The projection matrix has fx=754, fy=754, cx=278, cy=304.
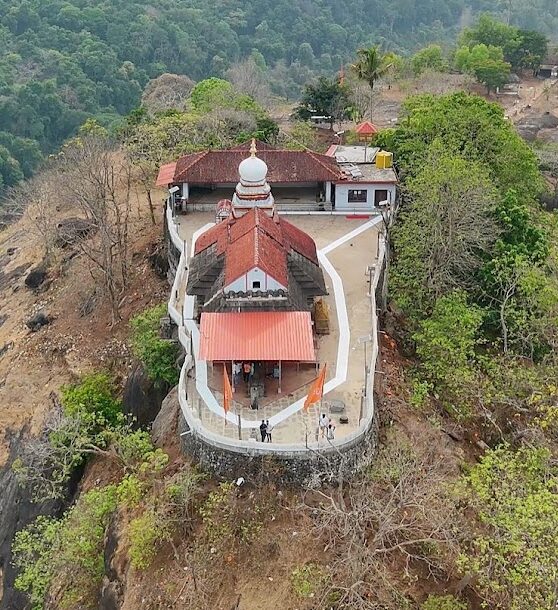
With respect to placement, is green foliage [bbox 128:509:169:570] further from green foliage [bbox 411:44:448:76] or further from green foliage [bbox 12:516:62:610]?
green foliage [bbox 411:44:448:76]

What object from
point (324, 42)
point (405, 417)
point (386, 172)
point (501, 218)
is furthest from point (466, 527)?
point (324, 42)

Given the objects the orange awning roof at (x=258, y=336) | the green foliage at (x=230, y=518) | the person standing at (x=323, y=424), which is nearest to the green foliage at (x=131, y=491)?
the green foliage at (x=230, y=518)

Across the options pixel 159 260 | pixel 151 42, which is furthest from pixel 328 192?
pixel 151 42

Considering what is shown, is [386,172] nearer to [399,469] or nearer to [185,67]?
[399,469]

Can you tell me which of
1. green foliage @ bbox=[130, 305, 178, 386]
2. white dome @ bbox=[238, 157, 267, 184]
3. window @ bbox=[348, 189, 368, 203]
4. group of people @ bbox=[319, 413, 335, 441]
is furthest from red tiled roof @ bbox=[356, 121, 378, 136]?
group of people @ bbox=[319, 413, 335, 441]

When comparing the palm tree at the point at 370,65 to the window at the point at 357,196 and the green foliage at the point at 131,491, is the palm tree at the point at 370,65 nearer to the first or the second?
the window at the point at 357,196
